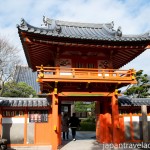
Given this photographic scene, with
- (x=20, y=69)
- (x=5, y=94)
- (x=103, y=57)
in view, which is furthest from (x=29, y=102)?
(x=20, y=69)

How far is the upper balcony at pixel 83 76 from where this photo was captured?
1477 centimetres

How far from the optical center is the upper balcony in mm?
14766

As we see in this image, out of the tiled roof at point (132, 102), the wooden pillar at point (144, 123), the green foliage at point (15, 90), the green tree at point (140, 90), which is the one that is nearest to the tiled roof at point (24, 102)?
the tiled roof at point (132, 102)

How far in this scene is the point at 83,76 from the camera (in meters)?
15.2

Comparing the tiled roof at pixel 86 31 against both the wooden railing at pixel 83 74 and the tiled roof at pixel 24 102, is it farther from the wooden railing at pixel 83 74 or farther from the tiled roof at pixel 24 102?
the tiled roof at pixel 24 102

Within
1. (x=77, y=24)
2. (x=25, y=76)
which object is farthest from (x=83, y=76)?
(x=25, y=76)

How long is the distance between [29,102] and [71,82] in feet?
13.8

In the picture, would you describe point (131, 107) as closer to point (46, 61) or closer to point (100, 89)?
point (100, 89)

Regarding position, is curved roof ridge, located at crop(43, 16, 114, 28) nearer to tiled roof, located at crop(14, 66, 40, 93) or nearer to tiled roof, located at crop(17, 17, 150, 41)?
tiled roof, located at crop(17, 17, 150, 41)

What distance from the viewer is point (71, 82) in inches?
598

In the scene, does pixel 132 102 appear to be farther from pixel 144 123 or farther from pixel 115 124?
pixel 115 124

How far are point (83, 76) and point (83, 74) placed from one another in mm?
1032

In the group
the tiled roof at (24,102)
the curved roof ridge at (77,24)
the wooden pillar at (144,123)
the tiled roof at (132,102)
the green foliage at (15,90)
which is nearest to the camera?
the wooden pillar at (144,123)

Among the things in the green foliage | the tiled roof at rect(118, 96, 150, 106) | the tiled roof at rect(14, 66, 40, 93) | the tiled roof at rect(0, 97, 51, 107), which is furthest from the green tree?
the tiled roof at rect(14, 66, 40, 93)
